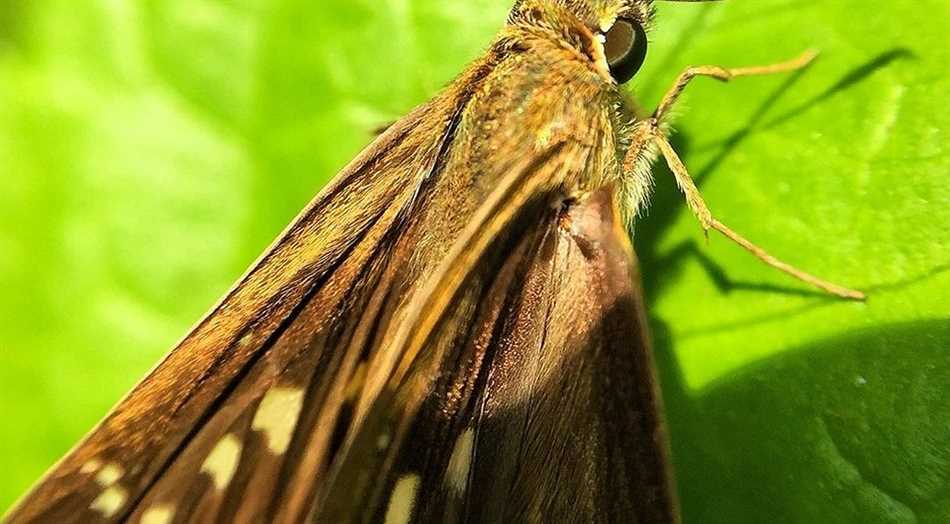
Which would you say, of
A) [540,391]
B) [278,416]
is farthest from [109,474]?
[540,391]

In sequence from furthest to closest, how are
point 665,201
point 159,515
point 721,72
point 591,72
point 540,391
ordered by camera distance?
point 665,201 < point 721,72 < point 591,72 < point 540,391 < point 159,515

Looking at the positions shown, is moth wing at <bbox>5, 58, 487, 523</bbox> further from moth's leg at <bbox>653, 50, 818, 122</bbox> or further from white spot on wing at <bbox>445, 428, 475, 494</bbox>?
moth's leg at <bbox>653, 50, 818, 122</bbox>

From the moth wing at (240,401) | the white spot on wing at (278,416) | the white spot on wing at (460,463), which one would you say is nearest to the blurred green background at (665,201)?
the white spot on wing at (460,463)

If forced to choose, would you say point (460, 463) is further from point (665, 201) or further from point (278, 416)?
point (665, 201)

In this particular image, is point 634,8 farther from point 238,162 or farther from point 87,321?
point 87,321

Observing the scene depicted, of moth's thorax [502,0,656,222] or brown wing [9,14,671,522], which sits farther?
moth's thorax [502,0,656,222]

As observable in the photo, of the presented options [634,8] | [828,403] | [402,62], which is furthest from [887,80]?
[402,62]

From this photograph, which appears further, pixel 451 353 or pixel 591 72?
pixel 591 72

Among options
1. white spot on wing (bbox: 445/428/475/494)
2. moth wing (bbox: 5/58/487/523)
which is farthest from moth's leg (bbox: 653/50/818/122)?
white spot on wing (bbox: 445/428/475/494)
